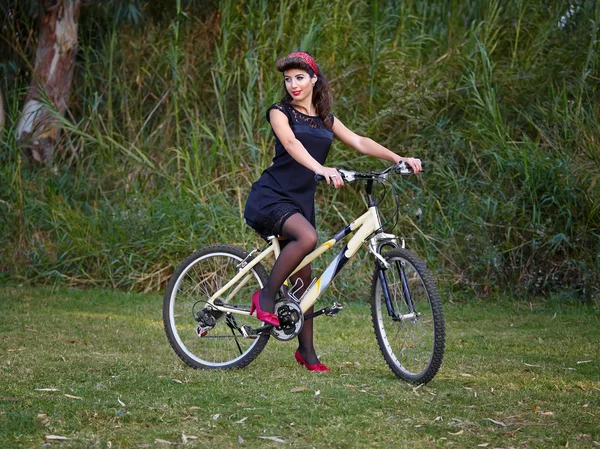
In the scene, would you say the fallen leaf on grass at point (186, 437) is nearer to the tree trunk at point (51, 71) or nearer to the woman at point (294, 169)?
the woman at point (294, 169)

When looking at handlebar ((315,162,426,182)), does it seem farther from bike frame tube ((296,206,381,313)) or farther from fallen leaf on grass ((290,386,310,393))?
fallen leaf on grass ((290,386,310,393))

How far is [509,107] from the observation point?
368 inches

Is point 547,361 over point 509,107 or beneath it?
beneath

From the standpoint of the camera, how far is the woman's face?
512cm

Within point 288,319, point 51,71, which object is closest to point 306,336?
point 288,319

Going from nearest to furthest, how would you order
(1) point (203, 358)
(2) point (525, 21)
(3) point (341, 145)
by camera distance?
(1) point (203, 358) < (3) point (341, 145) < (2) point (525, 21)

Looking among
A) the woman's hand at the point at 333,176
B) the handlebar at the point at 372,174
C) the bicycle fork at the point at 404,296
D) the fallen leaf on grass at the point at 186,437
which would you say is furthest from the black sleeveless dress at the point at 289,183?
the fallen leaf on grass at the point at 186,437

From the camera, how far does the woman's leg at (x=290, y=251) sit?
4.97 metres

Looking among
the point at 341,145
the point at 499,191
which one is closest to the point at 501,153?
the point at 499,191

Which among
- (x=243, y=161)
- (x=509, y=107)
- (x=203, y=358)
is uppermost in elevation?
(x=509, y=107)

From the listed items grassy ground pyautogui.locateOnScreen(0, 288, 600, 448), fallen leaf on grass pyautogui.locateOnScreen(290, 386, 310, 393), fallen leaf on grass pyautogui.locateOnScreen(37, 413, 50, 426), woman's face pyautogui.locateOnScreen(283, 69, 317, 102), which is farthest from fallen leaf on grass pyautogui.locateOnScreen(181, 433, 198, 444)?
woman's face pyautogui.locateOnScreen(283, 69, 317, 102)

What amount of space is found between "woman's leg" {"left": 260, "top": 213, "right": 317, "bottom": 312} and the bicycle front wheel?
418 millimetres

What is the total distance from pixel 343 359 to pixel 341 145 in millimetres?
3483

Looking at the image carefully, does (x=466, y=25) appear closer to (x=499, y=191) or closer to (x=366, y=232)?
(x=499, y=191)
